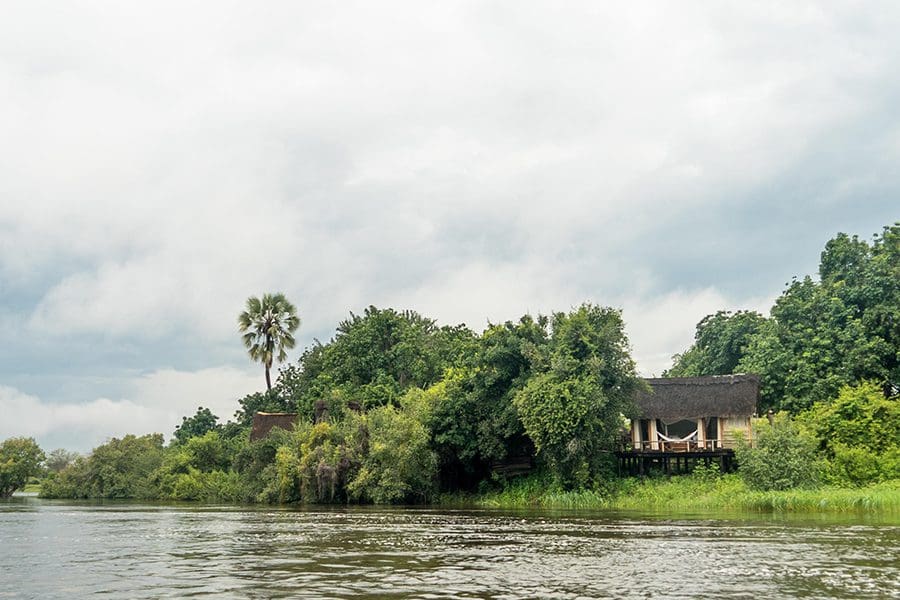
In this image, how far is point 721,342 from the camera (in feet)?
229

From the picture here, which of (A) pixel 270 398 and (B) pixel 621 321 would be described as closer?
(B) pixel 621 321

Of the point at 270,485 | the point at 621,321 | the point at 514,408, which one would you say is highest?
the point at 621,321

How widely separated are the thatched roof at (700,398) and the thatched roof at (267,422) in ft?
109

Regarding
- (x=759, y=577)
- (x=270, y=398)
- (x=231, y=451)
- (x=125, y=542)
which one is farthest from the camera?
(x=270, y=398)

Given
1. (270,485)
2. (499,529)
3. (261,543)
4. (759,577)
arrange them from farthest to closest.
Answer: (270,485)
(499,529)
(261,543)
(759,577)

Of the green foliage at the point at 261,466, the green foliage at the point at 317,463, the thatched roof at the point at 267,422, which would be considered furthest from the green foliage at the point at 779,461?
the thatched roof at the point at 267,422

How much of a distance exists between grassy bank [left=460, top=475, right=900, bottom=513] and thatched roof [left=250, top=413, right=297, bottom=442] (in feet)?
81.9

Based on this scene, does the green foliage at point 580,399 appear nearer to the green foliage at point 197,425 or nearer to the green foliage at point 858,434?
the green foliage at point 858,434

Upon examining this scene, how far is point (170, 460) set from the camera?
78.5 metres

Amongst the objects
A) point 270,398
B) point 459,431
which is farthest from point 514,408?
point 270,398

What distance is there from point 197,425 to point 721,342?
60.4 metres

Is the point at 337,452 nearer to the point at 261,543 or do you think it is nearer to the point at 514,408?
the point at 514,408

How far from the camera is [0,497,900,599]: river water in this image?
1566 centimetres

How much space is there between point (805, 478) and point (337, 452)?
29.6 metres
